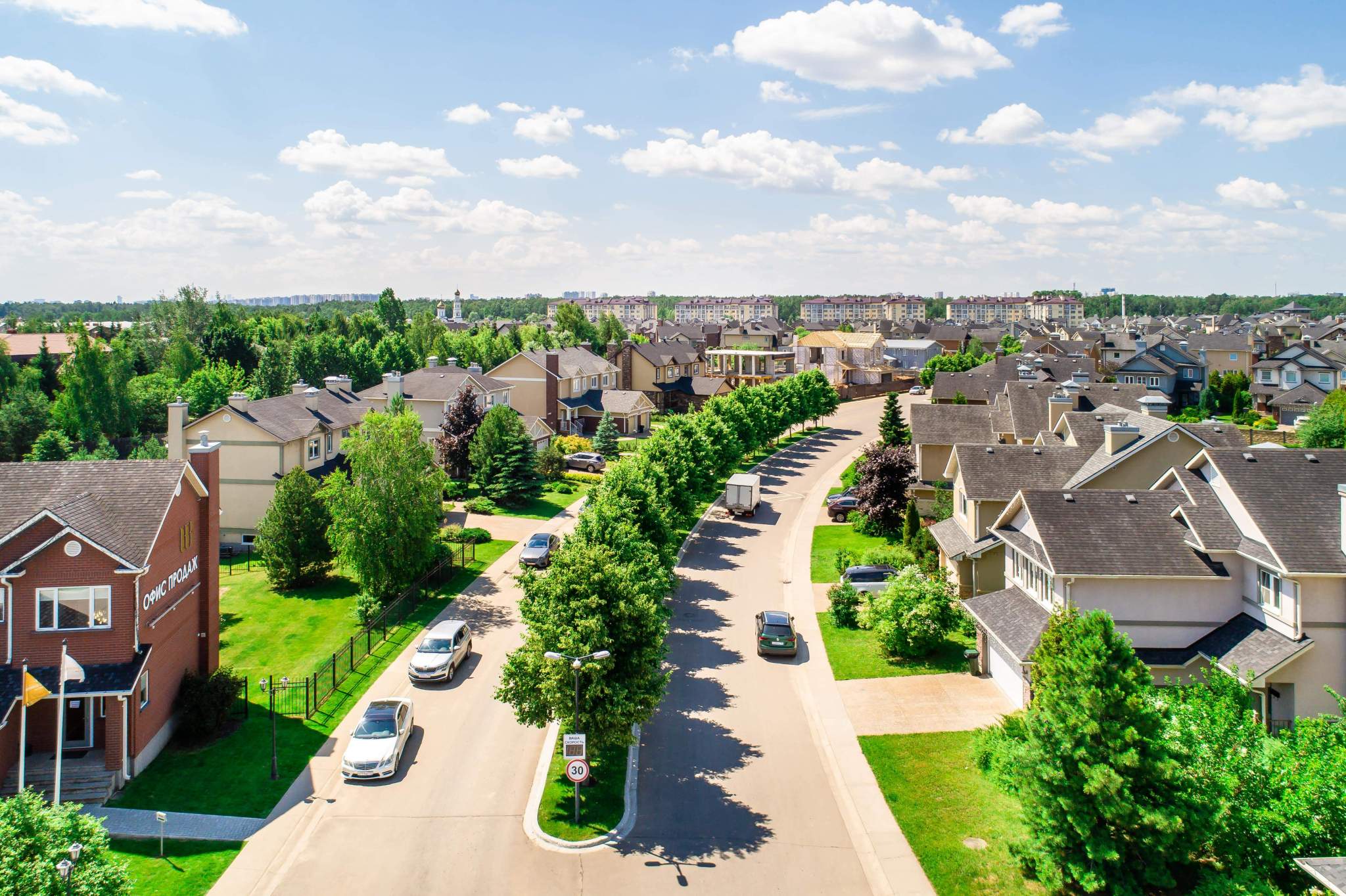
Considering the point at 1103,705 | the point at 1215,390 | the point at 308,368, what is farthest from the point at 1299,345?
the point at 308,368

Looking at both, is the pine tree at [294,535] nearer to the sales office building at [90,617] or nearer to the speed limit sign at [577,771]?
the sales office building at [90,617]

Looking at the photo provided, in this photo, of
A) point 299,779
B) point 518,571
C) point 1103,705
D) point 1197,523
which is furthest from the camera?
point 518,571

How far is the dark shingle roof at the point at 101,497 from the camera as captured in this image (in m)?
24.8

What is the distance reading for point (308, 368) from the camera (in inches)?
3821

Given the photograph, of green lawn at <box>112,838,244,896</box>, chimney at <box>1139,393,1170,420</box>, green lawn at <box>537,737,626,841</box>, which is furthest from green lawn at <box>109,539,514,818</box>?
chimney at <box>1139,393,1170,420</box>

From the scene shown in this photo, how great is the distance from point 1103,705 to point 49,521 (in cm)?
2612

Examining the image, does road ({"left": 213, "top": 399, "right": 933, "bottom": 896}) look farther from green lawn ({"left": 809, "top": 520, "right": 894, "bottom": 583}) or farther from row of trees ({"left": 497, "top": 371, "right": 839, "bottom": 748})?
green lawn ({"left": 809, "top": 520, "right": 894, "bottom": 583})

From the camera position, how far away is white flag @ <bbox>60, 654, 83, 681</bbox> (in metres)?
21.7

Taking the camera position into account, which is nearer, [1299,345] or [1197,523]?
[1197,523]

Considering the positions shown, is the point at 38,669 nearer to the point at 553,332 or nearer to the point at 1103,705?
the point at 1103,705

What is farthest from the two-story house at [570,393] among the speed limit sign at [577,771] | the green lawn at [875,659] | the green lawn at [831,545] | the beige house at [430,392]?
the speed limit sign at [577,771]

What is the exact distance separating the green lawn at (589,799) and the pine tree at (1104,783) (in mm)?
9543

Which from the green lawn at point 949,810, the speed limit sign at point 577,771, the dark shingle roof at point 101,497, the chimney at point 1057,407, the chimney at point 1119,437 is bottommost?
the green lawn at point 949,810

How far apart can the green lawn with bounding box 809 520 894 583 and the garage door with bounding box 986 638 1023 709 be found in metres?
12.6
